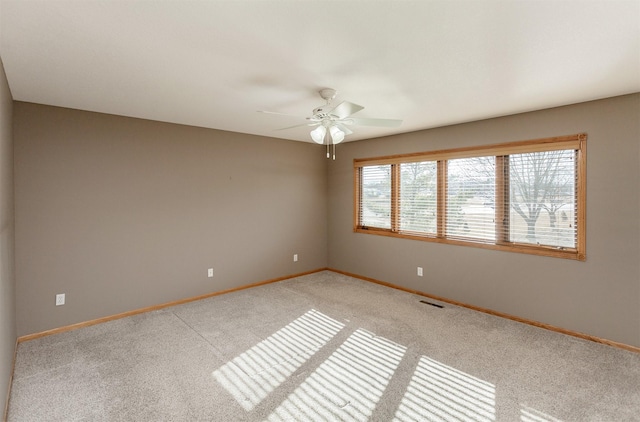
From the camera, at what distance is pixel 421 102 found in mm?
3246

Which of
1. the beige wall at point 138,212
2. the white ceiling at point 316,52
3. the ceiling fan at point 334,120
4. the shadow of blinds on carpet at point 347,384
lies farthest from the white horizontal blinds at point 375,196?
the shadow of blinds on carpet at point 347,384

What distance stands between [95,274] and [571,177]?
5.27 metres

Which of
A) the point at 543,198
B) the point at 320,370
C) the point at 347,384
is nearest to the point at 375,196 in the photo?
the point at 543,198

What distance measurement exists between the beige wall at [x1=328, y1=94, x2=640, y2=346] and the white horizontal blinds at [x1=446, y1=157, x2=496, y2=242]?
0.22 m

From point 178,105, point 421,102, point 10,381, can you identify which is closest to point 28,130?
point 178,105

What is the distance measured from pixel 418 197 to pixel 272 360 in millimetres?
3098

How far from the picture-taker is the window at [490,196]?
11.1 ft

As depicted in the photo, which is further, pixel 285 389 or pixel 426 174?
pixel 426 174

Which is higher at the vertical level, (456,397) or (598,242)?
(598,242)

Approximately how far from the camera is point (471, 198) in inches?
164

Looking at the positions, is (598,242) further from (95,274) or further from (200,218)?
(95,274)

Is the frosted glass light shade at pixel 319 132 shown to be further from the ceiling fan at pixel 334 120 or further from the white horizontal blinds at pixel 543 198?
the white horizontal blinds at pixel 543 198

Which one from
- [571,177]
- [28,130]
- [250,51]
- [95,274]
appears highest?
[250,51]

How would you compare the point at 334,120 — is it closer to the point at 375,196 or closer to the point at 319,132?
the point at 319,132
